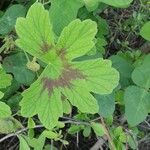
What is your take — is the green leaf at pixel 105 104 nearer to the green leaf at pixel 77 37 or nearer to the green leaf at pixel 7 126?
the green leaf at pixel 7 126

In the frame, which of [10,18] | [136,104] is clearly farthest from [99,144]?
[10,18]

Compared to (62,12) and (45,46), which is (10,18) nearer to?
(62,12)

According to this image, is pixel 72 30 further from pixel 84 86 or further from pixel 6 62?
pixel 6 62

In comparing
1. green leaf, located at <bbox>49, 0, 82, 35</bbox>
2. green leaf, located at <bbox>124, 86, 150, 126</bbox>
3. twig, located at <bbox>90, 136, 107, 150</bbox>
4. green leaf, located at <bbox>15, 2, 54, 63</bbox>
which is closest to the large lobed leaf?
green leaf, located at <bbox>15, 2, 54, 63</bbox>

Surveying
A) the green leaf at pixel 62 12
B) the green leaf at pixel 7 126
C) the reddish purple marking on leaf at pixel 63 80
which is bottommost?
the green leaf at pixel 7 126

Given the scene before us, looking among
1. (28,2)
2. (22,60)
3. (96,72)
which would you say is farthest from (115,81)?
(28,2)

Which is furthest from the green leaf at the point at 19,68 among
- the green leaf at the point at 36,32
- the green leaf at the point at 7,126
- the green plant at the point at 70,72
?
the green leaf at the point at 36,32
